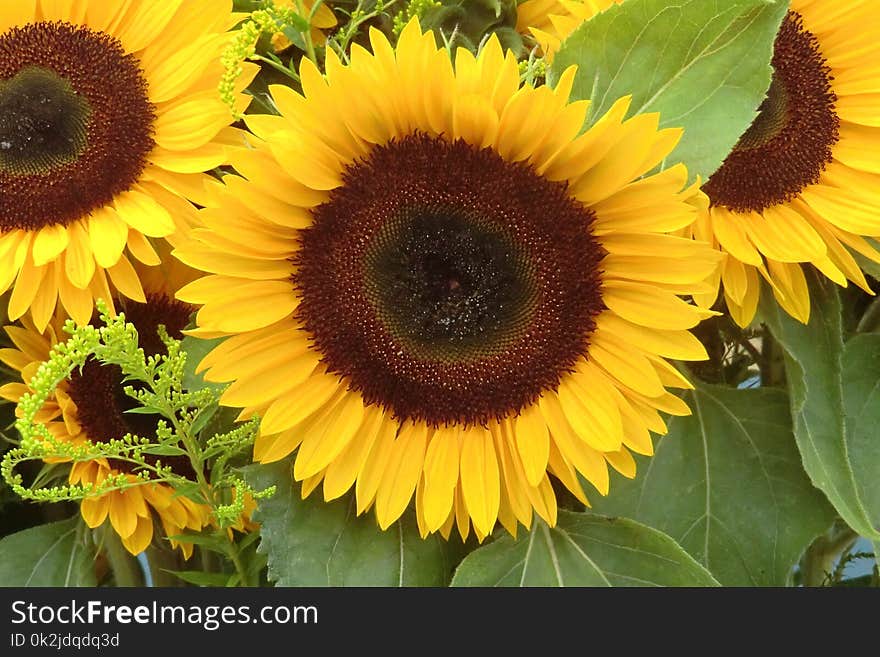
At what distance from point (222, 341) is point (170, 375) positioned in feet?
0.15

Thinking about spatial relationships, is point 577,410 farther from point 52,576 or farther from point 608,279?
point 52,576

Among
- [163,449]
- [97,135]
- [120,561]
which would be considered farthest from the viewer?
[120,561]

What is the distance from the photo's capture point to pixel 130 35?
77 cm

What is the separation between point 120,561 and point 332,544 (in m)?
0.24

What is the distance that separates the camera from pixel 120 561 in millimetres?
886

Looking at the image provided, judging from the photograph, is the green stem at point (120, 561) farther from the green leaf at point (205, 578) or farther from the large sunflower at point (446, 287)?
the large sunflower at point (446, 287)

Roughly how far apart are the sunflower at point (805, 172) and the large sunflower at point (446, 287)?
4.2 inches

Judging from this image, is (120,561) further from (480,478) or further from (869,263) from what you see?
(869,263)

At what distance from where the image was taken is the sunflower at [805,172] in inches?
29.4

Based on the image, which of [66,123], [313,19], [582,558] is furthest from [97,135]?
[582,558]

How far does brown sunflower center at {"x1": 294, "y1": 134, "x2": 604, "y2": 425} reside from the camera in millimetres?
673

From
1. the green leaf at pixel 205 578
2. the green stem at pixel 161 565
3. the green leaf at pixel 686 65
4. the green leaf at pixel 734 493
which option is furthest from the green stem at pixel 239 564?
the green leaf at pixel 686 65

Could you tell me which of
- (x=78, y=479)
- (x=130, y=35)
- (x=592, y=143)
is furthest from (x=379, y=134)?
(x=78, y=479)

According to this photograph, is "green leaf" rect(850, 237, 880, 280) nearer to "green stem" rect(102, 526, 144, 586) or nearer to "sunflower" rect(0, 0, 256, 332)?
"sunflower" rect(0, 0, 256, 332)
